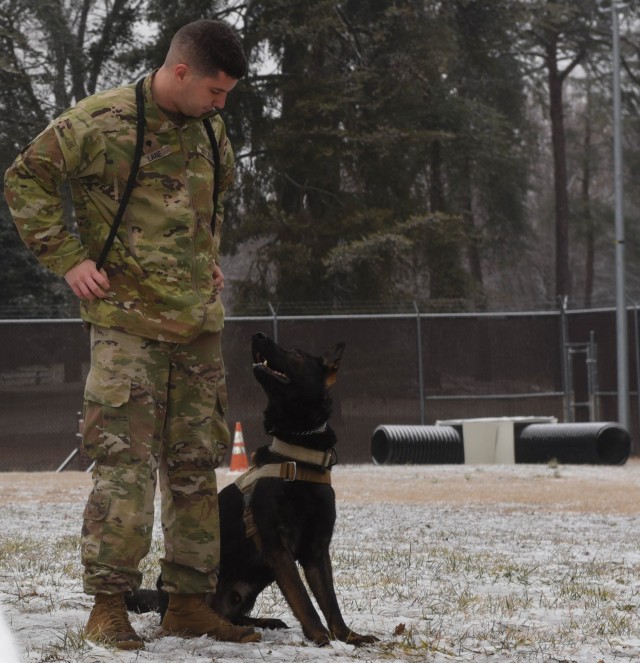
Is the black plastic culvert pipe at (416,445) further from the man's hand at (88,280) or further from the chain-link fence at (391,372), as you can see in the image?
the man's hand at (88,280)

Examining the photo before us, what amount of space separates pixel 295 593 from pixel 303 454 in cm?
51

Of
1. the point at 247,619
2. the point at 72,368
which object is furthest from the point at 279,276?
the point at 247,619

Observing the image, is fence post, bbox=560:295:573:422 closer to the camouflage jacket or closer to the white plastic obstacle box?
the white plastic obstacle box

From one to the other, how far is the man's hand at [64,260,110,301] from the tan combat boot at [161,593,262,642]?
1.12 metres

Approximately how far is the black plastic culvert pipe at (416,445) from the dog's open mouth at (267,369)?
1300 cm

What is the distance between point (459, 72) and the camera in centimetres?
3288

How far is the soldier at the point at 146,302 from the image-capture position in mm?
4094

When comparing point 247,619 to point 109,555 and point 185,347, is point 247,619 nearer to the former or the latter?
point 109,555

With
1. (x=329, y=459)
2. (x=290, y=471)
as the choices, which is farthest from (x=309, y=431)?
(x=290, y=471)

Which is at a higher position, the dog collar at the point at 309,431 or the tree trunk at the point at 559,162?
the tree trunk at the point at 559,162

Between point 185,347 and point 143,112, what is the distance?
32.9 inches

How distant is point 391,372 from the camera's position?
20.5m

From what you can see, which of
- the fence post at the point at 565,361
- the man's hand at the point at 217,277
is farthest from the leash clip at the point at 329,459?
the fence post at the point at 565,361

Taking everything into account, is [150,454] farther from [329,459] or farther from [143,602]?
[143,602]
